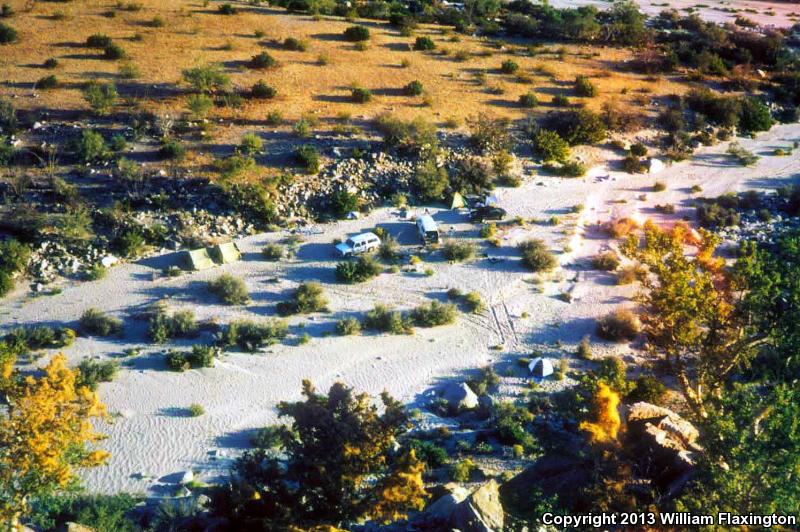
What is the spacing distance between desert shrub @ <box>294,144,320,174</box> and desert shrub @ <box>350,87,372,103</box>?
812cm

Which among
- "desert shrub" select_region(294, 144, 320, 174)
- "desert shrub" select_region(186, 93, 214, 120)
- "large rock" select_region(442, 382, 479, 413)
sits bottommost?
"large rock" select_region(442, 382, 479, 413)

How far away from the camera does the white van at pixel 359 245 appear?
106 ft

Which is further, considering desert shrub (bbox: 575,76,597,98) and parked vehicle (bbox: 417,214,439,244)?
desert shrub (bbox: 575,76,597,98)

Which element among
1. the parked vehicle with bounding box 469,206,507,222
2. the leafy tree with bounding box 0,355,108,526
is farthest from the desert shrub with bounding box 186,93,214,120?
the leafy tree with bounding box 0,355,108,526

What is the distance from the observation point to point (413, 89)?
1810 inches

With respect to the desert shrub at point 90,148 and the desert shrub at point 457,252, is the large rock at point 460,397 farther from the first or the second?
the desert shrub at point 90,148

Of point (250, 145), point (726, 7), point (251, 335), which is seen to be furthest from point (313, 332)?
point (726, 7)

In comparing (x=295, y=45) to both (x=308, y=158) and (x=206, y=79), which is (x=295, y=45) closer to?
(x=206, y=79)

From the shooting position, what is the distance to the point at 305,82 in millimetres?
46156

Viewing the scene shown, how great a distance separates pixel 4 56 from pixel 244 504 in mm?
44058

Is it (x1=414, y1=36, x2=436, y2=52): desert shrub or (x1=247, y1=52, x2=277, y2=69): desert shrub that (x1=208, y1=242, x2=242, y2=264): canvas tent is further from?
(x1=414, y1=36, x2=436, y2=52): desert shrub

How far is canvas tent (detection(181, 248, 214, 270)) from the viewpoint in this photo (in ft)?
102

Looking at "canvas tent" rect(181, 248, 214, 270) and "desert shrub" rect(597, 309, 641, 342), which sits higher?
"canvas tent" rect(181, 248, 214, 270)

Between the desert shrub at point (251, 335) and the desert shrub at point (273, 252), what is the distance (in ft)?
18.5
